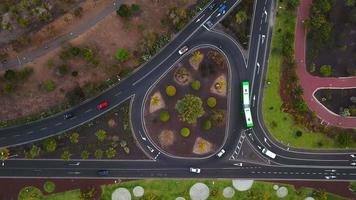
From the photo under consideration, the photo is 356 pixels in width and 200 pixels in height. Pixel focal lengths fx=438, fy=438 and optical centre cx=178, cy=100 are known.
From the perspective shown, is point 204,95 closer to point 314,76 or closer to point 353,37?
point 314,76

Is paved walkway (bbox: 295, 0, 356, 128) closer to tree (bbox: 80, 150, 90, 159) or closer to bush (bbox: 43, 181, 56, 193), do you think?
tree (bbox: 80, 150, 90, 159)

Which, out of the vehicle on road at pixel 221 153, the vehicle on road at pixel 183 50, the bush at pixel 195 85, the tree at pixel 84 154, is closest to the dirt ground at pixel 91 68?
the vehicle on road at pixel 183 50

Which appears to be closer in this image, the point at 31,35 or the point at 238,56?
the point at 31,35

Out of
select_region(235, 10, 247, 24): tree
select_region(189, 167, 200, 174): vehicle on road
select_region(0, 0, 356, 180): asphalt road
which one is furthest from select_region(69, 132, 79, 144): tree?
select_region(235, 10, 247, 24): tree

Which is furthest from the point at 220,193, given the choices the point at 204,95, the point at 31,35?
the point at 31,35

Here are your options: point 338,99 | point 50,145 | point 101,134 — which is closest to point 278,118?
point 338,99
